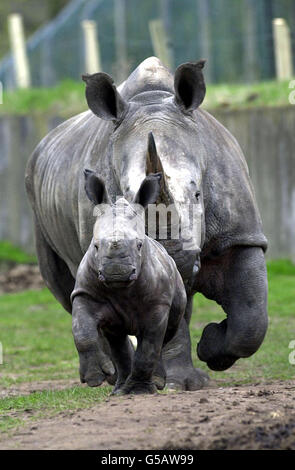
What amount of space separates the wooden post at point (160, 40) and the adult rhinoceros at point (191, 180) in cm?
872

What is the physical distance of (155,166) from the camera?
7695 mm

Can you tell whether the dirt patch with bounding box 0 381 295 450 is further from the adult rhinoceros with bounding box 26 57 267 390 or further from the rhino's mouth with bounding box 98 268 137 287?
the adult rhinoceros with bounding box 26 57 267 390

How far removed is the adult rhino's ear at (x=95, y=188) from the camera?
7.16 metres

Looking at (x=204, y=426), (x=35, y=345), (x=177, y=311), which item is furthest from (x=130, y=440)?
(x=35, y=345)

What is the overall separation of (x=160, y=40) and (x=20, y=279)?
394 cm

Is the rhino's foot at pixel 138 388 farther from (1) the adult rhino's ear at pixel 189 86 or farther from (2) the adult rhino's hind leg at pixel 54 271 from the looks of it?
(2) the adult rhino's hind leg at pixel 54 271

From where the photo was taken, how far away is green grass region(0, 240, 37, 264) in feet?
63.7

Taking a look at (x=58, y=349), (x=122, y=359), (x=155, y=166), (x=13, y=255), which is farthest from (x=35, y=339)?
(x=13, y=255)

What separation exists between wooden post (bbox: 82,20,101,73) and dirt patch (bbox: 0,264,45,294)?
3.26m

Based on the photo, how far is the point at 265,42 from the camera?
58.4ft

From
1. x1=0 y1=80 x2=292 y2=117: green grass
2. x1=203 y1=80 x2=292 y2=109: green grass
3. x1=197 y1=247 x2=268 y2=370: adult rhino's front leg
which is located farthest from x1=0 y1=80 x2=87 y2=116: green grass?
x1=197 y1=247 x2=268 y2=370: adult rhino's front leg

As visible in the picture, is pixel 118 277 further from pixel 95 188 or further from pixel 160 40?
pixel 160 40

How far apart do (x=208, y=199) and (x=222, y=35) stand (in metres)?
9.69

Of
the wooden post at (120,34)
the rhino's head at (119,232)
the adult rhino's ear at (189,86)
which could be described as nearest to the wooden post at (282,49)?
the wooden post at (120,34)
